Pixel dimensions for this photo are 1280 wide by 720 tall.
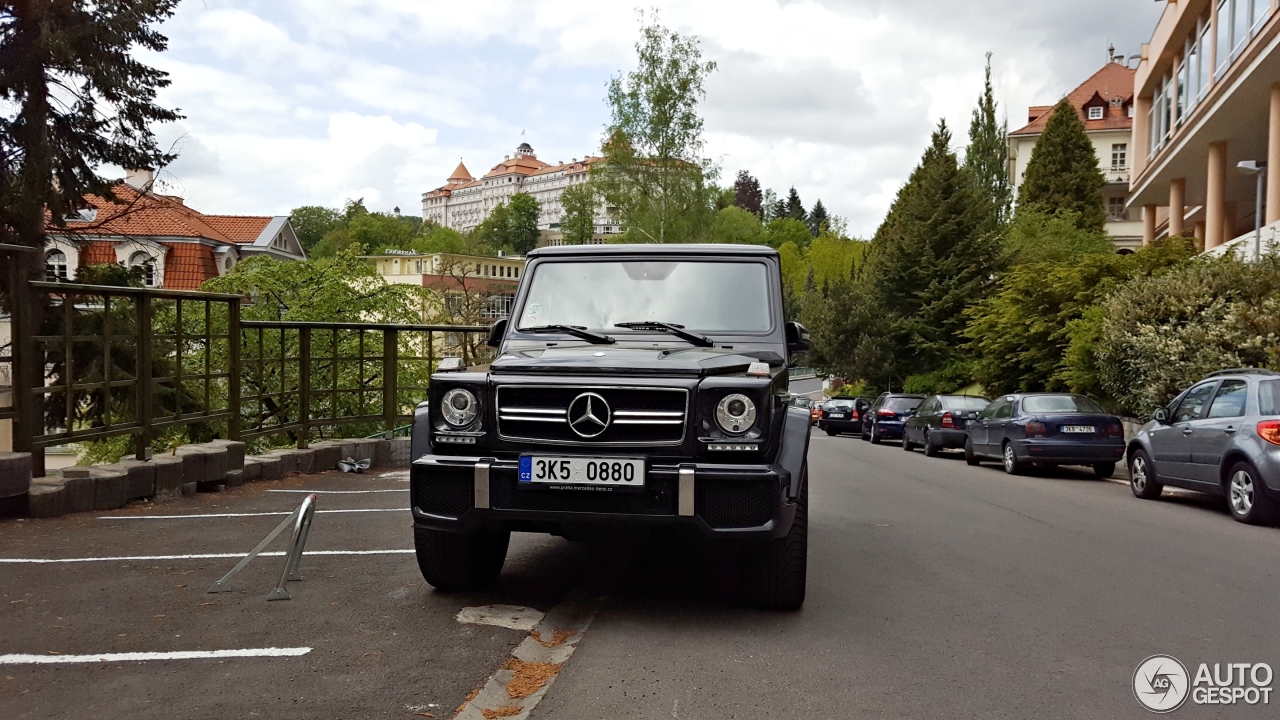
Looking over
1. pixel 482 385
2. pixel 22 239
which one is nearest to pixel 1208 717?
pixel 482 385

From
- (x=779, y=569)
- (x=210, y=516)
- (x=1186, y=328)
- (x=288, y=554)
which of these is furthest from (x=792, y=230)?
(x=288, y=554)

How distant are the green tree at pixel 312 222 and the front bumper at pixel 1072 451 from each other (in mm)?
117171

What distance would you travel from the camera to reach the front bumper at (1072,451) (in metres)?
15.9

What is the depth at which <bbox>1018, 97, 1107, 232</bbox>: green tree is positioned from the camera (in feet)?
200

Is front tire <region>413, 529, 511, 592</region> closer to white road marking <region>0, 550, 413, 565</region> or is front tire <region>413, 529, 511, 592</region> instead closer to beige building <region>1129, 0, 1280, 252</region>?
white road marking <region>0, 550, 413, 565</region>

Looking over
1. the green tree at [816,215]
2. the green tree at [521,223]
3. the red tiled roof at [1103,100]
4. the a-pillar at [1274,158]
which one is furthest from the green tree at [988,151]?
the green tree at [816,215]

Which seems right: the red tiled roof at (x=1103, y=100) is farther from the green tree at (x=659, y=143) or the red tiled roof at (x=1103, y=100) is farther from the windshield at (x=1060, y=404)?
the windshield at (x=1060, y=404)

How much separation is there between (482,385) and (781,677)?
2.17m

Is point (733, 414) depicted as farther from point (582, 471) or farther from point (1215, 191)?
point (1215, 191)

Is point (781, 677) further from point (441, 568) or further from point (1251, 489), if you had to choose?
point (1251, 489)

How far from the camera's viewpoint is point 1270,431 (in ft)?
33.0

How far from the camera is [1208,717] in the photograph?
14.0 ft

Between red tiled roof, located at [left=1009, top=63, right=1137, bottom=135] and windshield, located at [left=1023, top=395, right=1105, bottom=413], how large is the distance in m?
62.2

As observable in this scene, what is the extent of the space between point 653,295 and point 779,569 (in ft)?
7.00
